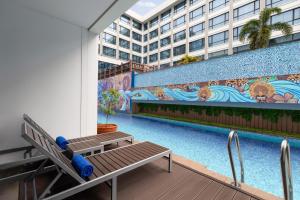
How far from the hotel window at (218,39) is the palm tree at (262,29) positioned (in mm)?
9189

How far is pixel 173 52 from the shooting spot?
2955 cm

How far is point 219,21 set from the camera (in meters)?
22.8

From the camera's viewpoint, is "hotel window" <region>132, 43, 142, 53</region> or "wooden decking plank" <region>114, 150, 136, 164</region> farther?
"hotel window" <region>132, 43, 142, 53</region>

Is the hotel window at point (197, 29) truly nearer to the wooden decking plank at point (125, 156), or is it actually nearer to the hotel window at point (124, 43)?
the hotel window at point (124, 43)

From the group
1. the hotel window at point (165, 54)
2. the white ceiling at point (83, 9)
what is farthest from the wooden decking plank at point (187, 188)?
the hotel window at point (165, 54)

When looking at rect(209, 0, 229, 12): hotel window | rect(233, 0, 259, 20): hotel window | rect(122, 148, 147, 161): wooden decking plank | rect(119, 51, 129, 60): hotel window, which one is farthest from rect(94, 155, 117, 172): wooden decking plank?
rect(119, 51, 129, 60): hotel window

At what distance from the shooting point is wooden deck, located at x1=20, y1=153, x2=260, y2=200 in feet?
7.48

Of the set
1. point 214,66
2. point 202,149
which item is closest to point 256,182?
point 202,149

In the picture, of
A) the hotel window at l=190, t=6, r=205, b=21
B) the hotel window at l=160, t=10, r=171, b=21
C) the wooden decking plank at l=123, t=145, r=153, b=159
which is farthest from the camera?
the hotel window at l=160, t=10, r=171, b=21

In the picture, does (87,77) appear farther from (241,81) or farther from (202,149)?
(241,81)

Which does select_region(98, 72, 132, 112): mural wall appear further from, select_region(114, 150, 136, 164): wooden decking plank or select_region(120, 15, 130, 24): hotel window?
select_region(120, 15, 130, 24): hotel window

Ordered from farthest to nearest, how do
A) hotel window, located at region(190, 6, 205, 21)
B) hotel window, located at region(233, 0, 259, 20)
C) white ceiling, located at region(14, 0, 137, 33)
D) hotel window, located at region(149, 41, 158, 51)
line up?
hotel window, located at region(149, 41, 158, 51)
hotel window, located at region(190, 6, 205, 21)
hotel window, located at region(233, 0, 259, 20)
white ceiling, located at region(14, 0, 137, 33)

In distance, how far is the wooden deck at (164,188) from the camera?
7.48 feet

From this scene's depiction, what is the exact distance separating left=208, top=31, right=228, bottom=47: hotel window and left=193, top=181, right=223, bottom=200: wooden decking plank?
78.1ft
